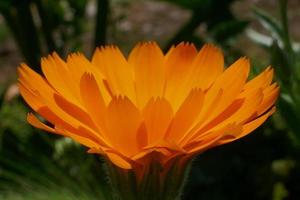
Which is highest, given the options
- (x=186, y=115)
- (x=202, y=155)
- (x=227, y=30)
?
(x=227, y=30)

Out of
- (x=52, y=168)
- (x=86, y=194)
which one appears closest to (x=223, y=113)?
(x=86, y=194)

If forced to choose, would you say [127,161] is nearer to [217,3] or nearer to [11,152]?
[11,152]

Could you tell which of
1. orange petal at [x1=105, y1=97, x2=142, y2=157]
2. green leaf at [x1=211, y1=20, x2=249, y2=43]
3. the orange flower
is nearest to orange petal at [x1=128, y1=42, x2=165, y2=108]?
the orange flower

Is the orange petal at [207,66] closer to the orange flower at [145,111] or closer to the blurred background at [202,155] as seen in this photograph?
the orange flower at [145,111]

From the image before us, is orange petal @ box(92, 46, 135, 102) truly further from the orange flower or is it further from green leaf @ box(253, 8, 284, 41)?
green leaf @ box(253, 8, 284, 41)

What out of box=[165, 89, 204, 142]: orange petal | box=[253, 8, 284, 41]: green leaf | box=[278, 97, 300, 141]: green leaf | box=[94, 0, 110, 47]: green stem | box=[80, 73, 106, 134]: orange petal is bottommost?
box=[278, 97, 300, 141]: green leaf

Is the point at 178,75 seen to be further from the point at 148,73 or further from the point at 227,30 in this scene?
the point at 227,30

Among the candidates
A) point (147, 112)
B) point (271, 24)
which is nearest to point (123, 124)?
point (147, 112)
